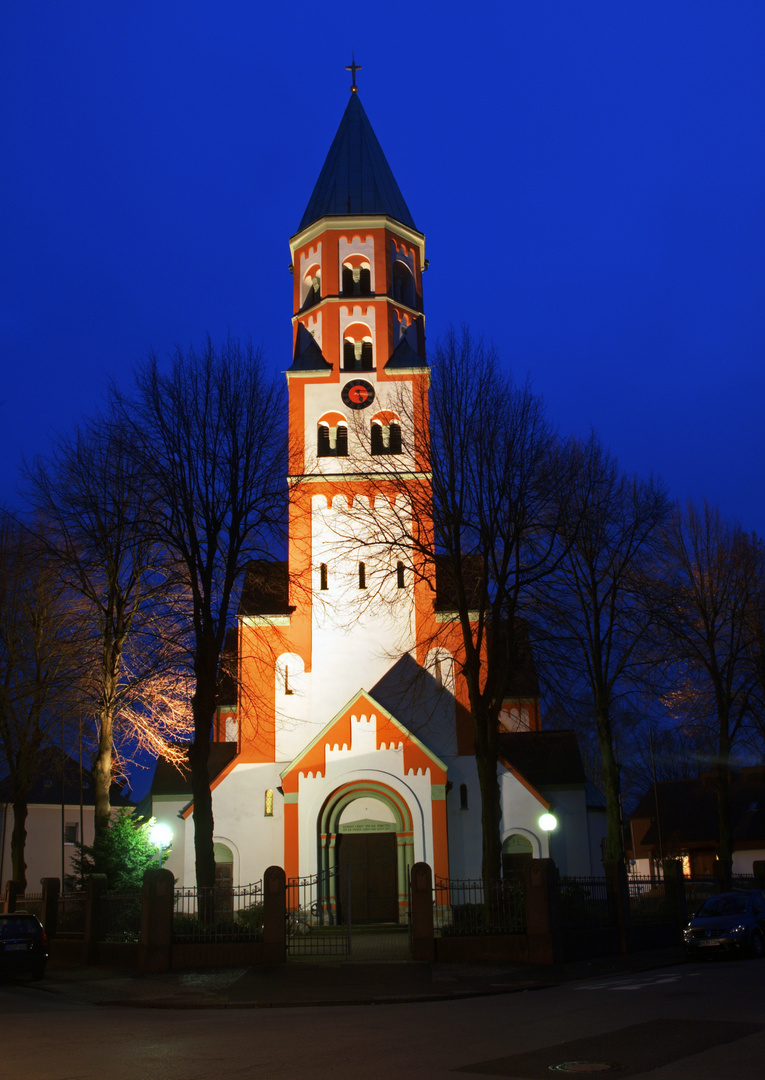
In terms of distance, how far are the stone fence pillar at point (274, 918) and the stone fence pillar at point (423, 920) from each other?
2.79 m

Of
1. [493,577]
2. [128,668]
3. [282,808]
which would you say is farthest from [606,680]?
[128,668]

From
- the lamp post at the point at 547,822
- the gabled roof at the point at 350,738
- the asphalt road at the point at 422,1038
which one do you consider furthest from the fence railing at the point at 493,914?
the lamp post at the point at 547,822

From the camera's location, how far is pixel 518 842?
3325 centimetres

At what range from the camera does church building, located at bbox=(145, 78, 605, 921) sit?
101ft

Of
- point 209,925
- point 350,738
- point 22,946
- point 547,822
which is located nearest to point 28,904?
point 22,946

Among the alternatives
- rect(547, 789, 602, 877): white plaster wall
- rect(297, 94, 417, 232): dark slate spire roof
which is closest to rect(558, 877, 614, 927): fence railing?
rect(547, 789, 602, 877): white plaster wall

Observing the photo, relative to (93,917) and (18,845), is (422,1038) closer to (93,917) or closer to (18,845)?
(93,917)

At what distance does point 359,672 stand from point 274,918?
13166 millimetres

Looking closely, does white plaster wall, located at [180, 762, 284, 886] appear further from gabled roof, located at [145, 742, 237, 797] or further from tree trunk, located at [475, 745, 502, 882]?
tree trunk, located at [475, 745, 502, 882]

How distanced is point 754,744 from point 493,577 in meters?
16.3

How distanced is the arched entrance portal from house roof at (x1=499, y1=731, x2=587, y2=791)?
204 inches

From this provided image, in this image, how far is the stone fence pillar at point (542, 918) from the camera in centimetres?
2073

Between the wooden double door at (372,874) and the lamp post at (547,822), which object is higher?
the lamp post at (547,822)

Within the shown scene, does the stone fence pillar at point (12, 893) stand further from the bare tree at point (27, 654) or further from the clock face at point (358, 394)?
the clock face at point (358, 394)
